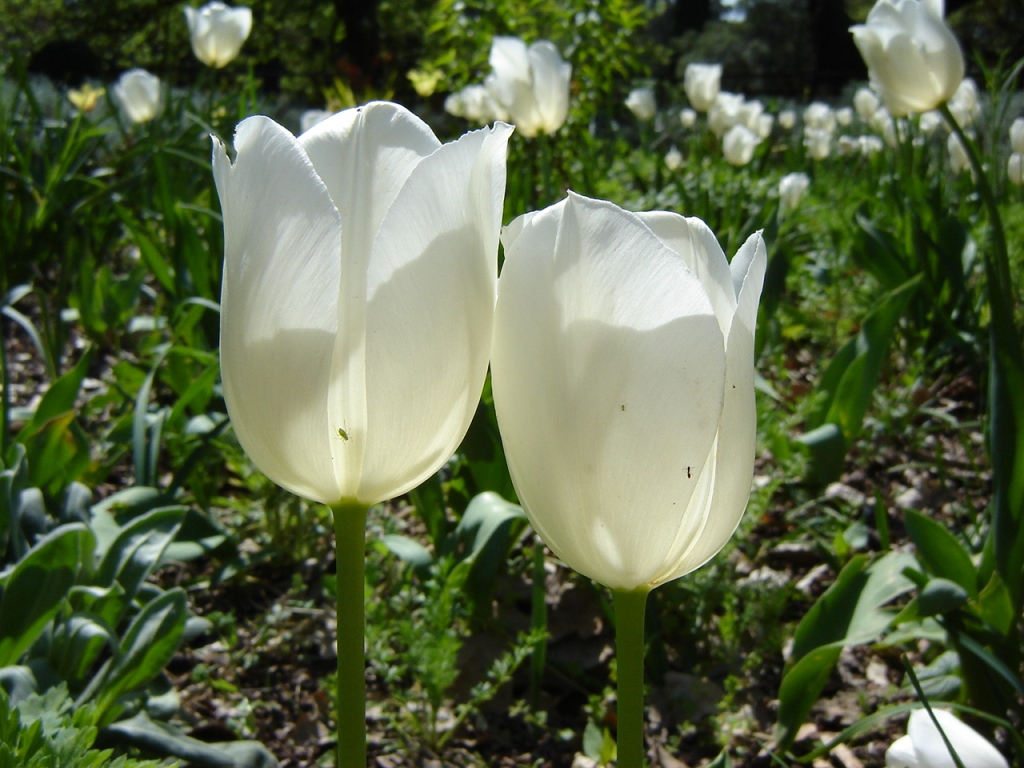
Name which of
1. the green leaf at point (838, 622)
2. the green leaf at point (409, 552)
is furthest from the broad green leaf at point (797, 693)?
the green leaf at point (409, 552)

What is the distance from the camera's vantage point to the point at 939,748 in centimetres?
94

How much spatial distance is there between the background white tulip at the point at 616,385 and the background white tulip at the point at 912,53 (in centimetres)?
167

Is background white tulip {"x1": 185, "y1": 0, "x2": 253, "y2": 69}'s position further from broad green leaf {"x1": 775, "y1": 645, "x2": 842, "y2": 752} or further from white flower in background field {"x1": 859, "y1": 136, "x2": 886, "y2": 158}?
white flower in background field {"x1": 859, "y1": 136, "x2": 886, "y2": 158}

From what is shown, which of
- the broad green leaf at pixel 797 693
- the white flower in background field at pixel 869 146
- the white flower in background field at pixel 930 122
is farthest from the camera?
the white flower in background field at pixel 869 146

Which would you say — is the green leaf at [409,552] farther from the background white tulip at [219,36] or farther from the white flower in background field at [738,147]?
the white flower in background field at [738,147]

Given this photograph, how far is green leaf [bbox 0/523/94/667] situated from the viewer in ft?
4.15

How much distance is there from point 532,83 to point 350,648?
288 cm

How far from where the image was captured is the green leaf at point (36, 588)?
4.15ft

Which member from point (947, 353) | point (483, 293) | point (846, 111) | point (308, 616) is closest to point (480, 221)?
point (483, 293)

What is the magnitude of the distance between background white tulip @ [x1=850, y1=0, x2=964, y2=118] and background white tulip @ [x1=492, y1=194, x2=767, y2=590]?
167cm

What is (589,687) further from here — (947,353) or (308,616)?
(947,353)

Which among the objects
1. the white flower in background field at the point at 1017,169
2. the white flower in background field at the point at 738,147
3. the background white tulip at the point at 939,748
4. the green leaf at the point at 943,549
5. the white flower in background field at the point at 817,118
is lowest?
the white flower in background field at the point at 817,118

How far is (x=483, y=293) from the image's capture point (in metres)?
0.58

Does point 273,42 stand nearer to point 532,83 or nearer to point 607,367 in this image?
point 532,83
